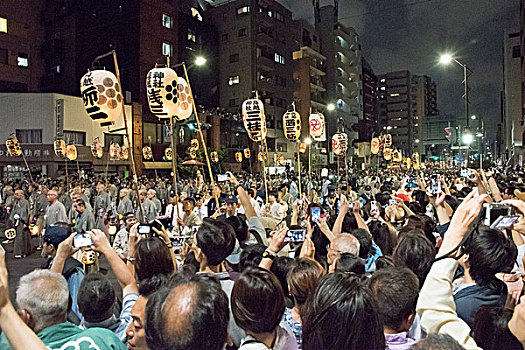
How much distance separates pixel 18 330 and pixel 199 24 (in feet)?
143

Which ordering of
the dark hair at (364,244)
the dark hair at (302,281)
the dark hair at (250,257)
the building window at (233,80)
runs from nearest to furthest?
1. the dark hair at (302,281)
2. the dark hair at (250,257)
3. the dark hair at (364,244)
4. the building window at (233,80)

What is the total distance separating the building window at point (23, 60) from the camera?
31.5m

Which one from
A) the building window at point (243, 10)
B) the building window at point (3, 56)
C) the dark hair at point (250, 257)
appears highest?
the building window at point (243, 10)

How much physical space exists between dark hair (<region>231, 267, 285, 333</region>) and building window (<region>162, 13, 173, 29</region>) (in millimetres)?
36394

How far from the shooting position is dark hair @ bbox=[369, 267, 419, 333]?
2.09m

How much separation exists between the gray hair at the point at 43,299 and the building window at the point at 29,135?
27.3 metres

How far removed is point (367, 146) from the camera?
68250 mm

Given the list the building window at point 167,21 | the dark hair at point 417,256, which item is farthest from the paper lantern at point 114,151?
the dark hair at point 417,256

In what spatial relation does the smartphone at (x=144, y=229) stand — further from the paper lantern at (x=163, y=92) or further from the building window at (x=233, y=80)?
the building window at (x=233, y=80)

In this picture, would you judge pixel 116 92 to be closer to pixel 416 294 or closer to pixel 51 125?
pixel 416 294

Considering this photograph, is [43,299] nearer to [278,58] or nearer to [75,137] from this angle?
[75,137]

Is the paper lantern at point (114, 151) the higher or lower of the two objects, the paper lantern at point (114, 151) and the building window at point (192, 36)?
the lower

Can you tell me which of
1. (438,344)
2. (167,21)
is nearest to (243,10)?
(167,21)

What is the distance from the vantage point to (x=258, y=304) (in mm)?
2068
